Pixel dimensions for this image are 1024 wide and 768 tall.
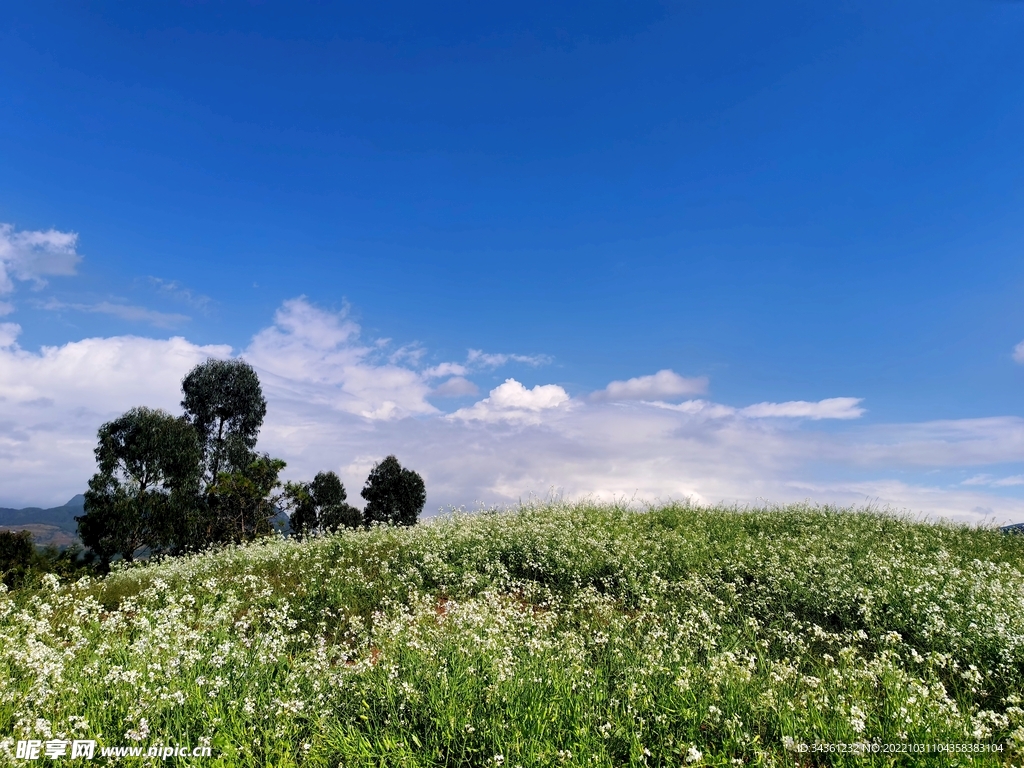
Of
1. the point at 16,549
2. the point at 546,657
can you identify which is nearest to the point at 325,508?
the point at 16,549

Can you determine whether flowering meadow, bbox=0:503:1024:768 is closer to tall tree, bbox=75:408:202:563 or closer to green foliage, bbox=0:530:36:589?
green foliage, bbox=0:530:36:589

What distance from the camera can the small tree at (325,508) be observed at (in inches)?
1725

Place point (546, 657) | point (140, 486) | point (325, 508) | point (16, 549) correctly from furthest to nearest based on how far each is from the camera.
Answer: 1. point (325, 508)
2. point (140, 486)
3. point (16, 549)
4. point (546, 657)

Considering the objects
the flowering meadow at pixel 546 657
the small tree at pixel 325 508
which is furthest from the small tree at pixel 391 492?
the flowering meadow at pixel 546 657

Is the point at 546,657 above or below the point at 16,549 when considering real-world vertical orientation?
above

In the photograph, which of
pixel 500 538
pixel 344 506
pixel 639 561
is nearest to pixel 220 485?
pixel 344 506

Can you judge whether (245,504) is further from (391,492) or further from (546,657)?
(546,657)

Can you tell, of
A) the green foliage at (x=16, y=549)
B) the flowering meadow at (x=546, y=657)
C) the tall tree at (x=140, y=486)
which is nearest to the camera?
the flowering meadow at (x=546, y=657)

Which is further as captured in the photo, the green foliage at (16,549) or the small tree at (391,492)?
the small tree at (391,492)

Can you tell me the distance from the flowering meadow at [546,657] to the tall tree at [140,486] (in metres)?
21.1

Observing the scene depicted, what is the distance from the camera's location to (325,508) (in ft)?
147

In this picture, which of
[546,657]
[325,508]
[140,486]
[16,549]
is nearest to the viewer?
[546,657]

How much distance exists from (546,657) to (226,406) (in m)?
44.5

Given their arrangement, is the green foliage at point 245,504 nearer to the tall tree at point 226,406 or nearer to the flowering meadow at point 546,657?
the tall tree at point 226,406
